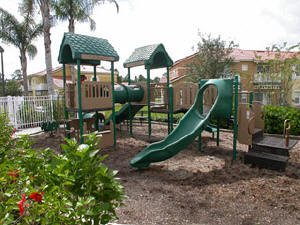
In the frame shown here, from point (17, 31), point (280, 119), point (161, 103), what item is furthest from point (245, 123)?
point (17, 31)

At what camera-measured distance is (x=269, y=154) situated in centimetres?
530

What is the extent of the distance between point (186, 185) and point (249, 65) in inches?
1047

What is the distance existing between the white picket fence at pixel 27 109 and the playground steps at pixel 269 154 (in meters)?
11.2

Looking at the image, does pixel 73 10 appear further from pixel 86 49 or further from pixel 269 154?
pixel 269 154

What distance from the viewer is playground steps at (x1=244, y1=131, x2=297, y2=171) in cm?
496

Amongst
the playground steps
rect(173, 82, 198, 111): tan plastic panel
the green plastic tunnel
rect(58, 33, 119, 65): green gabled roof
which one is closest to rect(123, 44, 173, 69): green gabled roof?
the green plastic tunnel

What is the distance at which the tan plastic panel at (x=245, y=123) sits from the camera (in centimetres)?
546

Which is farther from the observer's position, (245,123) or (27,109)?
(27,109)

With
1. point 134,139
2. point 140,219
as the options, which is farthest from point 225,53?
point 140,219

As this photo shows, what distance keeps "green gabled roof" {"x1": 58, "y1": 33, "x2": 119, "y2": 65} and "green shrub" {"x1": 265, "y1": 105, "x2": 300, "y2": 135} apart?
21.7 feet

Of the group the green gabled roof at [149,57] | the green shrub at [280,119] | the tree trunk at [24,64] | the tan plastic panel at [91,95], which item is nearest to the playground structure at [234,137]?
the tan plastic panel at [91,95]

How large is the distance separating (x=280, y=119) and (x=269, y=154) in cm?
427

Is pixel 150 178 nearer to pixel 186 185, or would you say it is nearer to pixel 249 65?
pixel 186 185

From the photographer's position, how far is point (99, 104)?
7176mm
